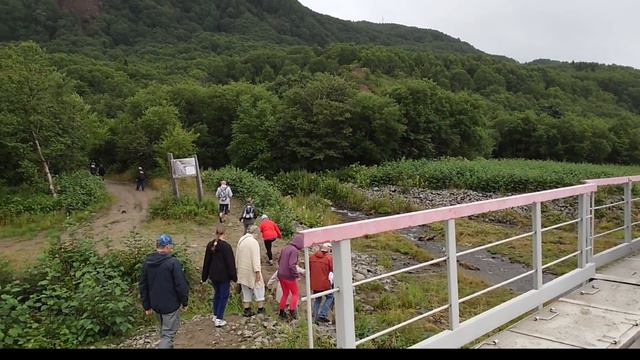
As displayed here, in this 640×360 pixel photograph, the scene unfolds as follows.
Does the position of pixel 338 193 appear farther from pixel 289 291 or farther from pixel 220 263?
pixel 220 263

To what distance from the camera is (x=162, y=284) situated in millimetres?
6184

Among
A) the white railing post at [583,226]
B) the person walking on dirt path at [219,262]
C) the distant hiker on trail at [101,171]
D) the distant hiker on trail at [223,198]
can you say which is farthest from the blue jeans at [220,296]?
the distant hiker on trail at [101,171]

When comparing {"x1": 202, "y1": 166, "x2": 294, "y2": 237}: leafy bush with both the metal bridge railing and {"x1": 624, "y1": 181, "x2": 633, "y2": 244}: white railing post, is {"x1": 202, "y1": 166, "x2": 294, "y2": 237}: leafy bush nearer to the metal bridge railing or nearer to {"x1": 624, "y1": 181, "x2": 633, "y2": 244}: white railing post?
{"x1": 624, "y1": 181, "x2": 633, "y2": 244}: white railing post

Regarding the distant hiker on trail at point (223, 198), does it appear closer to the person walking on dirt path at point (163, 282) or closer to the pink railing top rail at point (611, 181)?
the person walking on dirt path at point (163, 282)

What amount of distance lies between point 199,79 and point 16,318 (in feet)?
244

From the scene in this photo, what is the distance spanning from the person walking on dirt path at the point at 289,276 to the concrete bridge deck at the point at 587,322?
147 inches

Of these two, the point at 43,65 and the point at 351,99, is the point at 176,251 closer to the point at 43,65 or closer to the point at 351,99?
the point at 43,65

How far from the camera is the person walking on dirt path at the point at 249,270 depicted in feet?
27.8

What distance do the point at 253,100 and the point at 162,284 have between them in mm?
47470

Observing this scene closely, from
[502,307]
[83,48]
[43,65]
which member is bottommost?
[502,307]

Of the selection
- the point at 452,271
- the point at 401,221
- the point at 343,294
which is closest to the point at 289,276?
the point at 452,271

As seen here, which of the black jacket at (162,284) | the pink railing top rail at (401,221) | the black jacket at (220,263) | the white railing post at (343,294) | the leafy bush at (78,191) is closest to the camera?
the pink railing top rail at (401,221)

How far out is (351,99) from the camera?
146 ft
